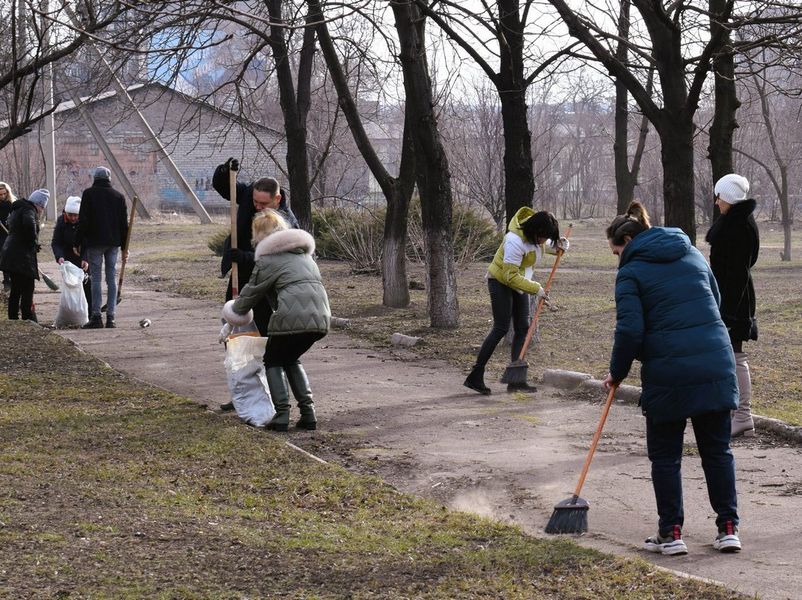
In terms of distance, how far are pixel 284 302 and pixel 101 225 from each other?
6.28 m

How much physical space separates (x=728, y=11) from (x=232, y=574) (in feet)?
24.5

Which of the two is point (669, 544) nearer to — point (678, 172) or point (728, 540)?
point (728, 540)

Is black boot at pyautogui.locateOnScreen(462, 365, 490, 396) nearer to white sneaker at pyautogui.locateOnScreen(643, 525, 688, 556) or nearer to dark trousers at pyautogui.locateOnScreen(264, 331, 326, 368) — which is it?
dark trousers at pyautogui.locateOnScreen(264, 331, 326, 368)

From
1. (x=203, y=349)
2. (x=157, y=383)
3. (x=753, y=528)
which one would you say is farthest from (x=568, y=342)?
(x=753, y=528)

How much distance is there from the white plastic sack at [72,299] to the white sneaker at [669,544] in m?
9.77

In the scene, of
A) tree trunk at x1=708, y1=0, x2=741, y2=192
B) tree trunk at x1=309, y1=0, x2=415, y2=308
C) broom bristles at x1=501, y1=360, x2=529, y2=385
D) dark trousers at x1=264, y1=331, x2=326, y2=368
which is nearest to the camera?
dark trousers at x1=264, y1=331, x2=326, y2=368

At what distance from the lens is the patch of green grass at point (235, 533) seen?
15.3ft

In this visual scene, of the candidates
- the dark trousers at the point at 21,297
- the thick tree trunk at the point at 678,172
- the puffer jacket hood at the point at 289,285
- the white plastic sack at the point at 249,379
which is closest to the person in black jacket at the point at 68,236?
the dark trousers at the point at 21,297

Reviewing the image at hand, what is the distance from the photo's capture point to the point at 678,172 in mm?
11727

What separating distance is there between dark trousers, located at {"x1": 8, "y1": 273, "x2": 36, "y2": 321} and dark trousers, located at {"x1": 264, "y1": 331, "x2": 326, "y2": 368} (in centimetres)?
700

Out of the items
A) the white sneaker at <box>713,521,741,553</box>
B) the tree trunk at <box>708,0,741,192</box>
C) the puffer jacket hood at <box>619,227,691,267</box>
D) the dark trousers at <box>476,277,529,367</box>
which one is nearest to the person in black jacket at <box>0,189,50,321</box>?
the dark trousers at <box>476,277,529,367</box>

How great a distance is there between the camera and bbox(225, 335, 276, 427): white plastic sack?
27.5 ft

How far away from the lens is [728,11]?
1015 centimetres

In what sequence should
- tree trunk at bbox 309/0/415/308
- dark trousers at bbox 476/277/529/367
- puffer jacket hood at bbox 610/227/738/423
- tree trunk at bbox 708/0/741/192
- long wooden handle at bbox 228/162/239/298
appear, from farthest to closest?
tree trunk at bbox 309/0/415/308, tree trunk at bbox 708/0/741/192, dark trousers at bbox 476/277/529/367, long wooden handle at bbox 228/162/239/298, puffer jacket hood at bbox 610/227/738/423
